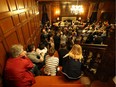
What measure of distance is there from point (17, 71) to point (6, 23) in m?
0.94

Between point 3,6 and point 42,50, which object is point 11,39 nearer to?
point 3,6

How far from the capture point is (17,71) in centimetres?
160

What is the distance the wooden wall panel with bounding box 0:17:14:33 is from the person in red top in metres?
0.39

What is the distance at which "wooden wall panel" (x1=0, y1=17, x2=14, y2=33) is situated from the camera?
1799 millimetres

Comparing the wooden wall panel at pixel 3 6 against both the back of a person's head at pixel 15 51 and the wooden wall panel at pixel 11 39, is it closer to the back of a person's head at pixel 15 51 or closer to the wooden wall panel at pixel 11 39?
the wooden wall panel at pixel 11 39

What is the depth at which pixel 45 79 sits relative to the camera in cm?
212

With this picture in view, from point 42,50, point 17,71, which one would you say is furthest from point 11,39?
point 42,50

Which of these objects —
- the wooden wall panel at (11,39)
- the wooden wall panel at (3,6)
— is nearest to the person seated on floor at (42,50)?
the wooden wall panel at (11,39)

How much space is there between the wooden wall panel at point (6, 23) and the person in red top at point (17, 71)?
0.39 meters

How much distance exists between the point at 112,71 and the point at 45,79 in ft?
4.44

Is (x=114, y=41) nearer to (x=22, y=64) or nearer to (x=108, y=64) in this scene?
(x=108, y=64)

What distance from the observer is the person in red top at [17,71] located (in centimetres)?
161

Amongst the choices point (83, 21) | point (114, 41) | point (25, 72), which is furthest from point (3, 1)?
point (83, 21)

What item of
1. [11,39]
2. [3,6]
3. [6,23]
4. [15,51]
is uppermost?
[3,6]
